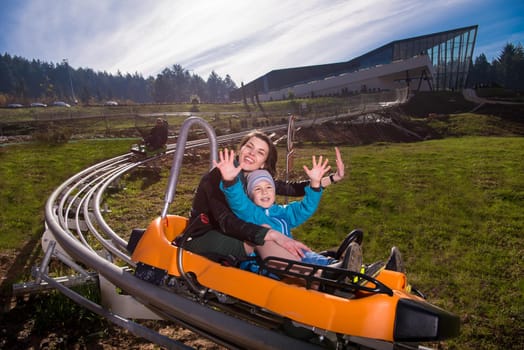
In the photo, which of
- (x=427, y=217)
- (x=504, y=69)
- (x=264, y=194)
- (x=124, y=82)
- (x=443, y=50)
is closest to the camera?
(x=264, y=194)

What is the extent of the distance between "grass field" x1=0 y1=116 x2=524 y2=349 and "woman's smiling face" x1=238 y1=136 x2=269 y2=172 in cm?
270

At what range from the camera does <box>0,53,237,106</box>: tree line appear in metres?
114

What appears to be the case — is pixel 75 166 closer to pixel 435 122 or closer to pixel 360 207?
pixel 360 207

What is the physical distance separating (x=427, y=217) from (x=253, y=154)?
18.6 feet

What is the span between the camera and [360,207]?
26.6 ft

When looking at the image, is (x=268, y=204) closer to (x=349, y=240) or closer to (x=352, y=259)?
(x=349, y=240)

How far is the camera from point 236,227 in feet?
8.72

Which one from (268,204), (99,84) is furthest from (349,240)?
(99,84)

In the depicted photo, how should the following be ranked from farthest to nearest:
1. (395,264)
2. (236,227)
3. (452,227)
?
(452,227) < (395,264) < (236,227)

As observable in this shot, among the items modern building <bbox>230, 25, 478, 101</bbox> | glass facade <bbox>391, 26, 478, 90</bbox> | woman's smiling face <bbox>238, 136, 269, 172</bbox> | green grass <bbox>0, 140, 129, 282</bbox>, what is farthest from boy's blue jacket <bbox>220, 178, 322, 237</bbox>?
glass facade <bbox>391, 26, 478, 90</bbox>

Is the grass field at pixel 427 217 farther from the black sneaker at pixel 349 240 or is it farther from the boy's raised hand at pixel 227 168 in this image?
the boy's raised hand at pixel 227 168

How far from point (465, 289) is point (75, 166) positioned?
1295cm

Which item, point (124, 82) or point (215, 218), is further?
point (124, 82)

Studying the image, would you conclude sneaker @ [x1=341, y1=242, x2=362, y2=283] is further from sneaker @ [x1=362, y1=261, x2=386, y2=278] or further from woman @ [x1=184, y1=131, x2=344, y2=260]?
woman @ [x1=184, y1=131, x2=344, y2=260]
